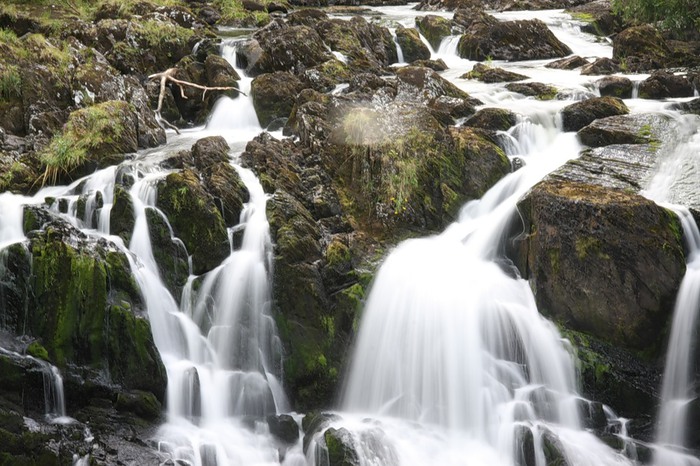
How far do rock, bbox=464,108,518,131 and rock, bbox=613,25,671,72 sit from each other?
6.16 metres

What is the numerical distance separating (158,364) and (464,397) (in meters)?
3.61

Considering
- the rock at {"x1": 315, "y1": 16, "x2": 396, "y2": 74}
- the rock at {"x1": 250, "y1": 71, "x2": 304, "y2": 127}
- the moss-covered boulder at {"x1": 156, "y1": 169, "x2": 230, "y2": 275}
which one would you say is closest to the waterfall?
the moss-covered boulder at {"x1": 156, "y1": 169, "x2": 230, "y2": 275}

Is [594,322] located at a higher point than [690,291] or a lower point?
lower

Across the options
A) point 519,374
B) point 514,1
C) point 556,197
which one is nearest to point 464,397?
point 519,374

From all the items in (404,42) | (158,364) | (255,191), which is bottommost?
(158,364)

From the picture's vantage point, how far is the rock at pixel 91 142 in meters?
9.59

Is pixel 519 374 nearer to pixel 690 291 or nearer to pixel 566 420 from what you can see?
pixel 566 420

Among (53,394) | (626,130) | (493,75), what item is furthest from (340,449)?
(493,75)

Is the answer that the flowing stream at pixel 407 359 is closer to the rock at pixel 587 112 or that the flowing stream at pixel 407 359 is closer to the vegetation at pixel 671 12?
the rock at pixel 587 112

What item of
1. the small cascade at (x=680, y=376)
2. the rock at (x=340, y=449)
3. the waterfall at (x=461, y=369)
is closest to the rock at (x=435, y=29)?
the waterfall at (x=461, y=369)

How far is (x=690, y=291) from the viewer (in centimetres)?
721

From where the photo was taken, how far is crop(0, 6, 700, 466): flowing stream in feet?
21.9

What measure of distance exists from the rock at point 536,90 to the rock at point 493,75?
115cm

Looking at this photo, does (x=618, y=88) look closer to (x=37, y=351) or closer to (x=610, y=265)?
(x=610, y=265)
